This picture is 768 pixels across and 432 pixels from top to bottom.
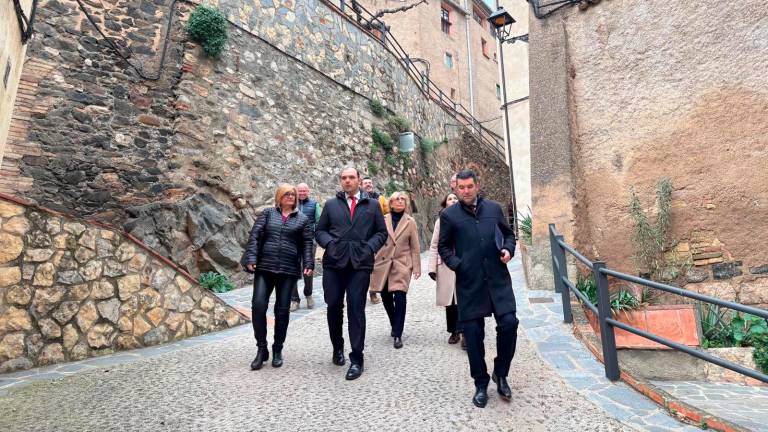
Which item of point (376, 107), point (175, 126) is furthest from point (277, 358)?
point (376, 107)

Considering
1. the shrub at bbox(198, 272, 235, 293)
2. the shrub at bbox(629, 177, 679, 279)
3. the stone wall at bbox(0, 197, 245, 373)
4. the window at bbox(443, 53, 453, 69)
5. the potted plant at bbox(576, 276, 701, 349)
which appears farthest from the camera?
the window at bbox(443, 53, 453, 69)

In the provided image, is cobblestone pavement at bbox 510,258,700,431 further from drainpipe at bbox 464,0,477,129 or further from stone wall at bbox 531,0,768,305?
drainpipe at bbox 464,0,477,129

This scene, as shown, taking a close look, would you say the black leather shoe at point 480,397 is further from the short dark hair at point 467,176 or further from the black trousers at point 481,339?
the short dark hair at point 467,176

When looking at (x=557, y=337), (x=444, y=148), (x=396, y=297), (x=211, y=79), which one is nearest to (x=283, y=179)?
(x=211, y=79)

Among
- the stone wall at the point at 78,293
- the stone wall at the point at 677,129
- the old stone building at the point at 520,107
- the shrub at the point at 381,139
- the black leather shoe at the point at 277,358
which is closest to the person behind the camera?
the black leather shoe at the point at 277,358

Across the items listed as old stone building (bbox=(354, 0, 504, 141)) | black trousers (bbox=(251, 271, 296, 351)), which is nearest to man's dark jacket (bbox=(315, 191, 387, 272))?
black trousers (bbox=(251, 271, 296, 351))

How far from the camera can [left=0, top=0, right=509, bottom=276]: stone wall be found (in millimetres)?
7523

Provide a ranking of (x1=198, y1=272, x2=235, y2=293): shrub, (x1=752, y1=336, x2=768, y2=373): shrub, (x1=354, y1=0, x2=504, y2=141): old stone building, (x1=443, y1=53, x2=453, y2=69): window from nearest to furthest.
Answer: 1. (x1=752, y1=336, x2=768, y2=373): shrub
2. (x1=198, y1=272, x2=235, y2=293): shrub
3. (x1=354, y1=0, x2=504, y2=141): old stone building
4. (x1=443, y1=53, x2=453, y2=69): window

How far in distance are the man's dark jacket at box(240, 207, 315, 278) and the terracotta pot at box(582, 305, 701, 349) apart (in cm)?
344

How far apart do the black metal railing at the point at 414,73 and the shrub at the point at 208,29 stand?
3728mm

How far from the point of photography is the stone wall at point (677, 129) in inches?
230

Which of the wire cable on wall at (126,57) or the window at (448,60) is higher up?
the window at (448,60)

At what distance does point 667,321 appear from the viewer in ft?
18.6

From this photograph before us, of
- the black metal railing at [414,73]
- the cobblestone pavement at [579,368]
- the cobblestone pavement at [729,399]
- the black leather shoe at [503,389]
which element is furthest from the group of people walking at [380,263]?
the black metal railing at [414,73]
